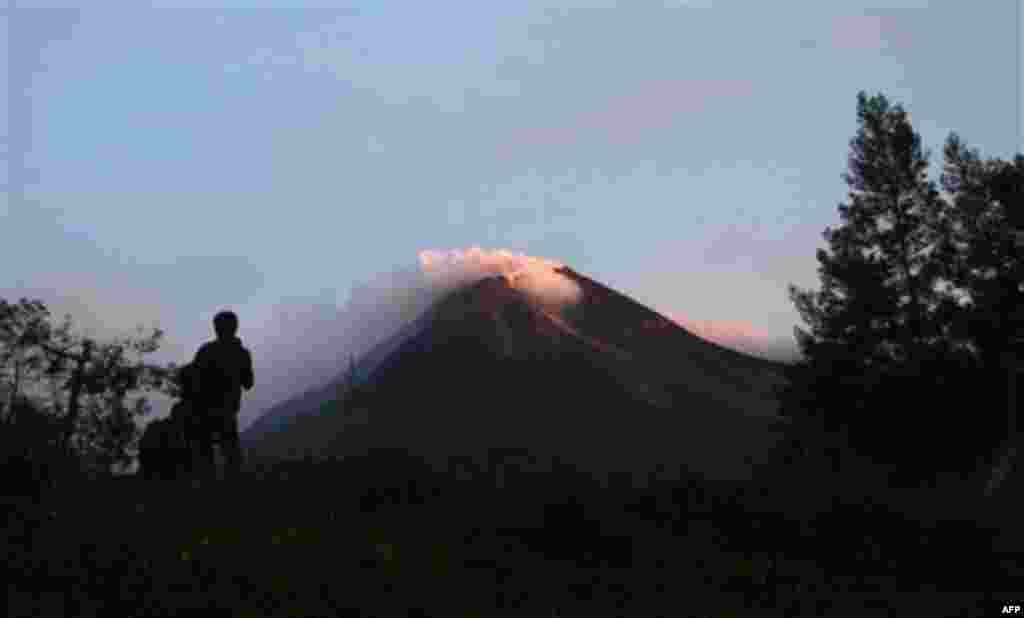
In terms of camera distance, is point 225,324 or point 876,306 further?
point 876,306

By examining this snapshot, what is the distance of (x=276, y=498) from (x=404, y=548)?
6.13ft

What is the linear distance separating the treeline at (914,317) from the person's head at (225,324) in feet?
60.9

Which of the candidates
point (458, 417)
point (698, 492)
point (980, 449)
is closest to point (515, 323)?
point (458, 417)

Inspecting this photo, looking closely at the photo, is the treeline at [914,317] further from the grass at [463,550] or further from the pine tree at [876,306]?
the grass at [463,550]

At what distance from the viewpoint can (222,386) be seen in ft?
41.7

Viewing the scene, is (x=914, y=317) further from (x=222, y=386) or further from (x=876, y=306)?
(x=222, y=386)

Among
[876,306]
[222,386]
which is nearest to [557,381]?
[876,306]

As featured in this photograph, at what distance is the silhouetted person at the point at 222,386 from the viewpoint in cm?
1266

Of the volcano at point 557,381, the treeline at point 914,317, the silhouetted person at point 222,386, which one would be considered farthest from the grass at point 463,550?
the volcano at point 557,381

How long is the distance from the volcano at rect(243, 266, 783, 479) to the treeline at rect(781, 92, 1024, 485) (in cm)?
2812

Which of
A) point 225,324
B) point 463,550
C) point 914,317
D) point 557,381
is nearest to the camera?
point 463,550

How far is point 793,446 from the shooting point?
28000 millimetres

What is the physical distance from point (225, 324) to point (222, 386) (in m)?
0.59

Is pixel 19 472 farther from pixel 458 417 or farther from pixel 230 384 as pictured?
pixel 458 417
